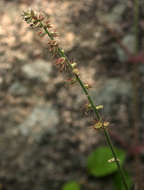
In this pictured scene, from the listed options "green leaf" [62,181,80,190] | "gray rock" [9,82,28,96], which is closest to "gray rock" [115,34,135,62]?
"gray rock" [9,82,28,96]

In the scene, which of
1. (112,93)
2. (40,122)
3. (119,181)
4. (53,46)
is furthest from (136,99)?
(53,46)

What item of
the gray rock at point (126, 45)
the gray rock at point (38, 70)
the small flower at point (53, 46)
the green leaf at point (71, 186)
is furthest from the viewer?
the gray rock at point (126, 45)

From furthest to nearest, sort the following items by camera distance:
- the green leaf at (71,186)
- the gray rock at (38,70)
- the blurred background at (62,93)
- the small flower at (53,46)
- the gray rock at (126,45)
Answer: the gray rock at (126,45) → the gray rock at (38,70) → the blurred background at (62,93) → the green leaf at (71,186) → the small flower at (53,46)

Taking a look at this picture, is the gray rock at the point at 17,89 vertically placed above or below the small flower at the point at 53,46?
above

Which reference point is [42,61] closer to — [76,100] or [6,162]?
[76,100]

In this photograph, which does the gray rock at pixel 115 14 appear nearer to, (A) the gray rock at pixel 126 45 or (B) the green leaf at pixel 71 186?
(A) the gray rock at pixel 126 45

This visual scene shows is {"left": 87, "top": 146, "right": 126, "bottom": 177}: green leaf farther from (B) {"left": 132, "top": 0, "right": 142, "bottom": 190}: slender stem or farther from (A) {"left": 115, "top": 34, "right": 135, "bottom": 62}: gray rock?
(A) {"left": 115, "top": 34, "right": 135, "bottom": 62}: gray rock

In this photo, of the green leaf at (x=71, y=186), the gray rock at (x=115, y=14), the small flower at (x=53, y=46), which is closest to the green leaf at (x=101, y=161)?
the green leaf at (x=71, y=186)

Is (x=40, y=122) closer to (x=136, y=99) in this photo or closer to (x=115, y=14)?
(x=136, y=99)
